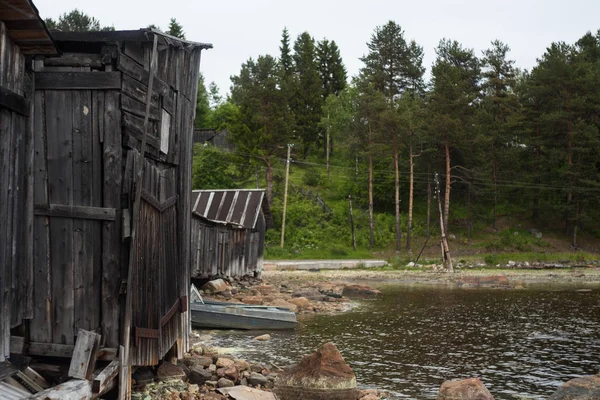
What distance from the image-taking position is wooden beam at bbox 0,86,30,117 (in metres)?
7.20

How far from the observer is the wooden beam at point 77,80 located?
842 cm

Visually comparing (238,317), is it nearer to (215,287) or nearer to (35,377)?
(215,287)

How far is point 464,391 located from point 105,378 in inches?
260

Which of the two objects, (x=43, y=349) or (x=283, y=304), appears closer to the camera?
(x=43, y=349)

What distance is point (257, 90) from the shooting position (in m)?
55.5

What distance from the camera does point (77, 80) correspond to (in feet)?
27.8

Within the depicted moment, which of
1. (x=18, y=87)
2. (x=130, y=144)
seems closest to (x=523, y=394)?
(x=130, y=144)

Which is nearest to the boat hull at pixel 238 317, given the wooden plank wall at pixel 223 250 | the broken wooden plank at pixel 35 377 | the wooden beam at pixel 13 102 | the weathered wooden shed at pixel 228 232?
the wooden plank wall at pixel 223 250

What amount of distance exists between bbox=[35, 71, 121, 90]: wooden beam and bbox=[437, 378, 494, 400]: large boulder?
7.78 metres

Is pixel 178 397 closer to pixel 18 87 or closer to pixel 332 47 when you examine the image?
pixel 18 87

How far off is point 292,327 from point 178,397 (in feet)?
34.8

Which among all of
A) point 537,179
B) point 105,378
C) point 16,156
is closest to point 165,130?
point 16,156

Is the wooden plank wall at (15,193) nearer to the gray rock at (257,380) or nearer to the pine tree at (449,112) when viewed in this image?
the gray rock at (257,380)

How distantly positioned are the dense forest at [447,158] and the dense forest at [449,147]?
119 mm
